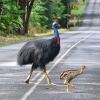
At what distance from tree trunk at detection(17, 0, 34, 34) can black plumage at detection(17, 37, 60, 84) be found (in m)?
43.6

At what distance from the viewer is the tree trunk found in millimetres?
59469

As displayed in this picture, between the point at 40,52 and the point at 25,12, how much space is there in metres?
46.9

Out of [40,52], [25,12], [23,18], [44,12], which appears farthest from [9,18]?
[40,52]

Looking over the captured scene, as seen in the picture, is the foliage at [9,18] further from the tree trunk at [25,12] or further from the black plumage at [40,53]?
the black plumage at [40,53]

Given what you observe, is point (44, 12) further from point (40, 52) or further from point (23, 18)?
point (40, 52)

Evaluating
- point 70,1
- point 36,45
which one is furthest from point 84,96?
point 70,1

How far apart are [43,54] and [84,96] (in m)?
2.25

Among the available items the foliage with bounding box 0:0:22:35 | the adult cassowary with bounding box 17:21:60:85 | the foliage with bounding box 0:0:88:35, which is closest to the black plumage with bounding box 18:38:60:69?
the adult cassowary with bounding box 17:21:60:85

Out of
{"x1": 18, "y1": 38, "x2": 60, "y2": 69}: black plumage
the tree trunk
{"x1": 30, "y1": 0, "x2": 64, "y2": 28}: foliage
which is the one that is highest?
{"x1": 18, "y1": 38, "x2": 60, "y2": 69}: black plumage

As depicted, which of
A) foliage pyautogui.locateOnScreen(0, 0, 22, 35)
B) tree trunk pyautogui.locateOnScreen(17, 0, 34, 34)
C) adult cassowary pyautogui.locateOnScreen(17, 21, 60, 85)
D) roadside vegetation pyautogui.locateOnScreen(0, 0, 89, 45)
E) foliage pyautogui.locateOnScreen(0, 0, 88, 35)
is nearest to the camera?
adult cassowary pyautogui.locateOnScreen(17, 21, 60, 85)

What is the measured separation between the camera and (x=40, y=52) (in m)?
15.1

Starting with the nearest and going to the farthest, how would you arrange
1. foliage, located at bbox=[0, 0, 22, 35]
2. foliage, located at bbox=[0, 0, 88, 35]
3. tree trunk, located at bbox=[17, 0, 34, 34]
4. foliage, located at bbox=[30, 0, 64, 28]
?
1. foliage, located at bbox=[0, 0, 22, 35]
2. foliage, located at bbox=[0, 0, 88, 35]
3. tree trunk, located at bbox=[17, 0, 34, 34]
4. foliage, located at bbox=[30, 0, 64, 28]

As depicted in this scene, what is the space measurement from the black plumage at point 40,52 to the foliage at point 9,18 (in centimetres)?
3797

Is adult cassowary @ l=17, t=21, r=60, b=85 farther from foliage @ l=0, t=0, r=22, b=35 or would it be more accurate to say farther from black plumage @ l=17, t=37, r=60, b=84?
foliage @ l=0, t=0, r=22, b=35
